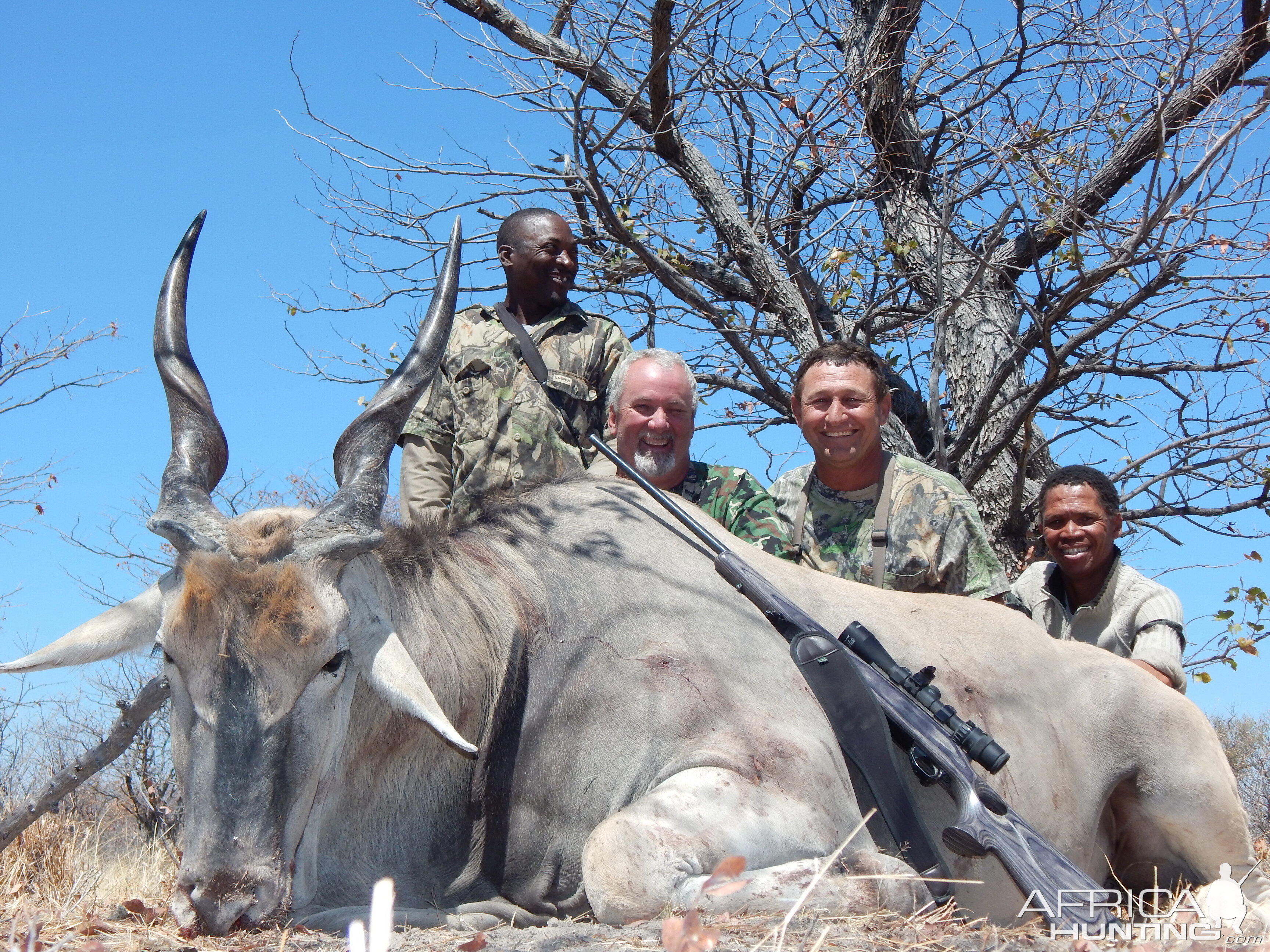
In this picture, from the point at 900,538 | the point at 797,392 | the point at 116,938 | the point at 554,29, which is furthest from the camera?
the point at 554,29

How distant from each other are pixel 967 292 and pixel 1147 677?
105 inches

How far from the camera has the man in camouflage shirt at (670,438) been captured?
17.1 ft

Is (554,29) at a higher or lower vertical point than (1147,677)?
higher

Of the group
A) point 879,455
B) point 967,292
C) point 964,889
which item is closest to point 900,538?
point 879,455

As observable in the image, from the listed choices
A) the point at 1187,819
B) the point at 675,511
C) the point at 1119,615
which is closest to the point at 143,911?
the point at 675,511

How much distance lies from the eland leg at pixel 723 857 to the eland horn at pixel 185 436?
1452mm

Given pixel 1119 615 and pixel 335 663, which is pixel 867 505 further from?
pixel 335 663

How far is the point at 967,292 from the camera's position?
661 centimetres

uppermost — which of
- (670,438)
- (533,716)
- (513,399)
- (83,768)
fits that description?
(513,399)

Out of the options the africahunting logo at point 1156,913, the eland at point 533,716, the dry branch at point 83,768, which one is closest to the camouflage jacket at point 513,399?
the eland at point 533,716

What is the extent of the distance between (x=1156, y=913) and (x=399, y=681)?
9.00ft

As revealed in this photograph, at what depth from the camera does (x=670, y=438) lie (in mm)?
5258

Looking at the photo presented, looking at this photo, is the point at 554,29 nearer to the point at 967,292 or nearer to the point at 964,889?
the point at 967,292

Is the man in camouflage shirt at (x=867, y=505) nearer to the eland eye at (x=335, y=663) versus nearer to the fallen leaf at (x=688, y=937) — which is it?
the eland eye at (x=335, y=663)
